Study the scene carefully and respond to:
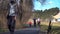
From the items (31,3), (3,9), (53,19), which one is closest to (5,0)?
(3,9)

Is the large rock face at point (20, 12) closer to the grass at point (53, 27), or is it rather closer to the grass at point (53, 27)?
the grass at point (53, 27)

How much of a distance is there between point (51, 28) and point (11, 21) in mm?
761

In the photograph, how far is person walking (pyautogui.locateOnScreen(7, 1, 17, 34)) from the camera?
4.35 meters

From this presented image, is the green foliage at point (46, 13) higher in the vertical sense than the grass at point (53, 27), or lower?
higher

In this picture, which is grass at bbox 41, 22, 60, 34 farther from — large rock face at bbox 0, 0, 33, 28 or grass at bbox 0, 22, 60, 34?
large rock face at bbox 0, 0, 33, 28

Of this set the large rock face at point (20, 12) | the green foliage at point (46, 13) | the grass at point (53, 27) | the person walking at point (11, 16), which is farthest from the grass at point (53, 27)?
the person walking at point (11, 16)

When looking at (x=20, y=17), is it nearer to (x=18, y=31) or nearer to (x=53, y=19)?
(x=18, y=31)

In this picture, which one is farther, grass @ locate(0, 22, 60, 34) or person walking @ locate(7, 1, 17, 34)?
person walking @ locate(7, 1, 17, 34)

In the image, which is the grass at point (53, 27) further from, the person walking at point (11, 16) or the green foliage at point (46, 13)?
the person walking at point (11, 16)

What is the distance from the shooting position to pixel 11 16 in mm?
4363

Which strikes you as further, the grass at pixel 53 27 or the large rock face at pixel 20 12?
the large rock face at pixel 20 12

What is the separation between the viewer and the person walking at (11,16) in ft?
14.3

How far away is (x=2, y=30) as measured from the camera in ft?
14.1

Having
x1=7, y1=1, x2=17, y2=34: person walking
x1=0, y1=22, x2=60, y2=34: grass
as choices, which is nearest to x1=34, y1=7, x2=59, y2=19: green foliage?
x1=0, y1=22, x2=60, y2=34: grass
